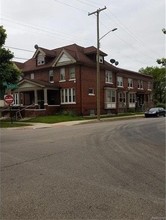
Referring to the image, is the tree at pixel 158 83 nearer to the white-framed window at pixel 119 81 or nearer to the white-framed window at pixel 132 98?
the white-framed window at pixel 132 98

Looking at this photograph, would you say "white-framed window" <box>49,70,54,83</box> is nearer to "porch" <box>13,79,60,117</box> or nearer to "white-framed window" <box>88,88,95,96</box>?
"porch" <box>13,79,60,117</box>

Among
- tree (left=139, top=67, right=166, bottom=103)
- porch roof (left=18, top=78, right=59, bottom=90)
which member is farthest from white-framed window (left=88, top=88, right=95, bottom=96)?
tree (left=139, top=67, right=166, bottom=103)

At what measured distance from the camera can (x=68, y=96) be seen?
41938 millimetres

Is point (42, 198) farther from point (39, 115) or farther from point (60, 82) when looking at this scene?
point (60, 82)

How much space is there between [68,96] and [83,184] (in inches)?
1380

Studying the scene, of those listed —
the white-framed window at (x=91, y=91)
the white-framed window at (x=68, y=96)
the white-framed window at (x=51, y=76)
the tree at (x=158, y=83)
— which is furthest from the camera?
the tree at (x=158, y=83)

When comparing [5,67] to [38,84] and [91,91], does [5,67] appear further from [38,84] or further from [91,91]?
[91,91]

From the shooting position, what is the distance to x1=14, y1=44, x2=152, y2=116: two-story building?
4097cm

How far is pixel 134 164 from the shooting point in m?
9.35

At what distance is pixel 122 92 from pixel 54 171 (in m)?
43.9

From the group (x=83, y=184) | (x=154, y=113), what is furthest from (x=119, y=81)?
(x=83, y=184)

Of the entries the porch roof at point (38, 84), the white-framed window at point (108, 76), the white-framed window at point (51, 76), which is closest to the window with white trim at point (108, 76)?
the white-framed window at point (108, 76)

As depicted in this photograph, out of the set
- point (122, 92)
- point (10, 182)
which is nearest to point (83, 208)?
point (10, 182)

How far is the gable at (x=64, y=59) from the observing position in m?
41.1
